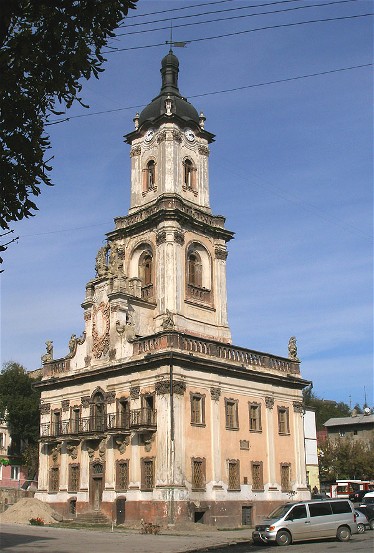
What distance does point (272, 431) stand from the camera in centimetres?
4316

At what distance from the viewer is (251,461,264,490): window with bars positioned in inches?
1622

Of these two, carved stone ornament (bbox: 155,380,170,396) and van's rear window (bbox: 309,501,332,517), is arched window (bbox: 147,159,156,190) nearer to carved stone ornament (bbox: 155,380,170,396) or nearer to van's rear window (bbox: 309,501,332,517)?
carved stone ornament (bbox: 155,380,170,396)

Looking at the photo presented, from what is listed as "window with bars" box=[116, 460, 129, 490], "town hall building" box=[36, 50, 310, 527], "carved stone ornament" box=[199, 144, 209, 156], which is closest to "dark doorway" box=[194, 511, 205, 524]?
"town hall building" box=[36, 50, 310, 527]

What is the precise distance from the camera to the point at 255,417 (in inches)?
1674

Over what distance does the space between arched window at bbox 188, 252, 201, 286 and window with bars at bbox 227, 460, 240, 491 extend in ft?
39.8

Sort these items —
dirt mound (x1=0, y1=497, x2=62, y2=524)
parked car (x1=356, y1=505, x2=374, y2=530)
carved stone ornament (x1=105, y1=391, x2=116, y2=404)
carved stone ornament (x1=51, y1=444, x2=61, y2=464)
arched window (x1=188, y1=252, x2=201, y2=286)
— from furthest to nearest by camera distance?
arched window (x1=188, y1=252, x2=201, y2=286)
carved stone ornament (x1=51, y1=444, x2=61, y2=464)
carved stone ornament (x1=105, y1=391, x2=116, y2=404)
dirt mound (x1=0, y1=497, x2=62, y2=524)
parked car (x1=356, y1=505, x2=374, y2=530)

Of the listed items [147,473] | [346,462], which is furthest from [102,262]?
[346,462]

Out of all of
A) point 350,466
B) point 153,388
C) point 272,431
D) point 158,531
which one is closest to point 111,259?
point 153,388

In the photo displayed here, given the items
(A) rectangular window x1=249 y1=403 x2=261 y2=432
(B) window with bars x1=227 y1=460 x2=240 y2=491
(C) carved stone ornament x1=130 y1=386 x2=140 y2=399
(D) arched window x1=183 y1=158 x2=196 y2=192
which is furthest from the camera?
(D) arched window x1=183 y1=158 x2=196 y2=192

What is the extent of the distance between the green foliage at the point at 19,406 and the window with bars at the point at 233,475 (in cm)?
2962

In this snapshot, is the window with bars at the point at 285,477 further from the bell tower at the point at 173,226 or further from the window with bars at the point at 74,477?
the window with bars at the point at 74,477

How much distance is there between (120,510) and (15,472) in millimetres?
33811

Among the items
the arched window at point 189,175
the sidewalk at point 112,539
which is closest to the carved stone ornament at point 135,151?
the arched window at point 189,175

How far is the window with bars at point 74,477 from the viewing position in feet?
137
